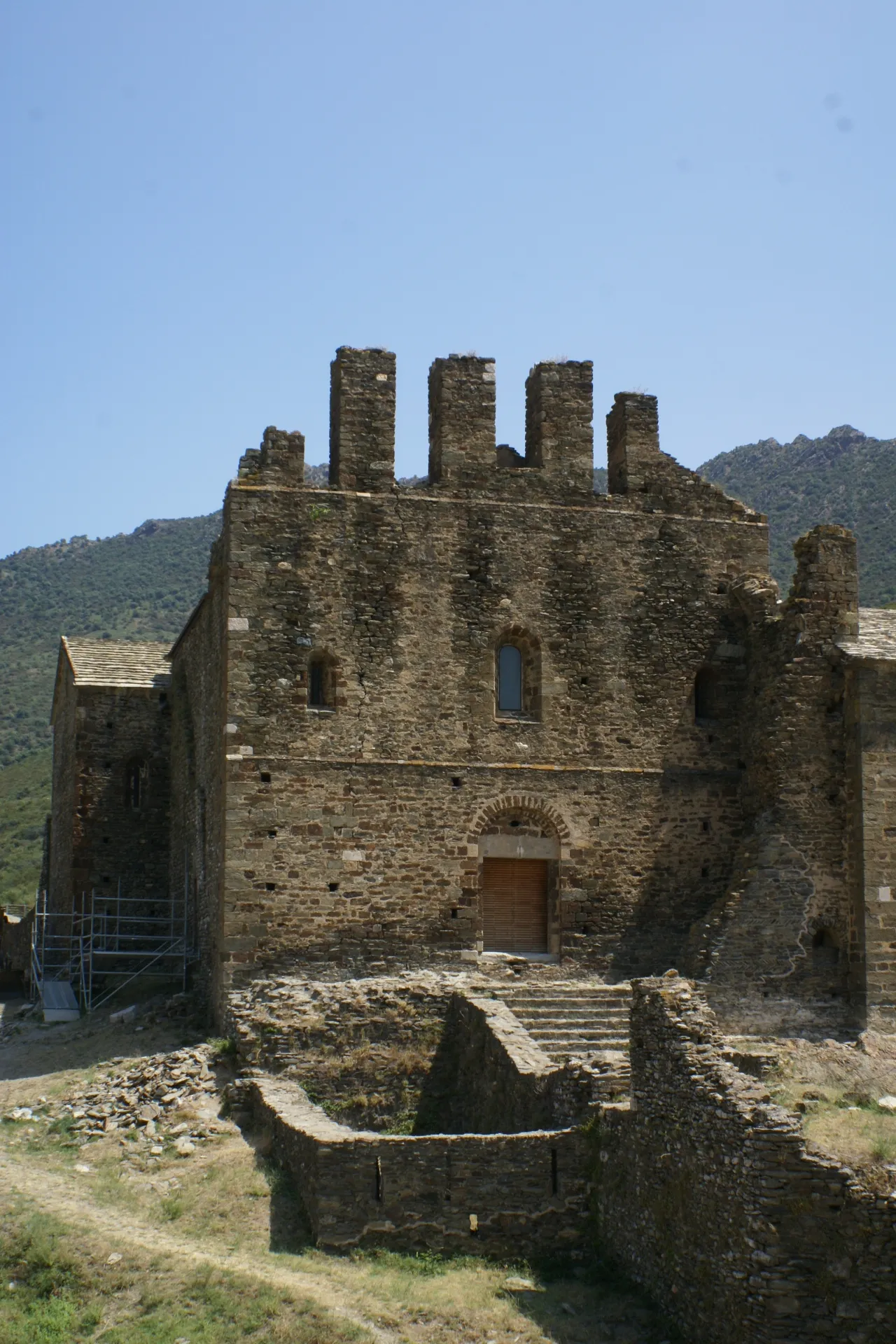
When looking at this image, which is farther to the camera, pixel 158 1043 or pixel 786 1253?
pixel 158 1043

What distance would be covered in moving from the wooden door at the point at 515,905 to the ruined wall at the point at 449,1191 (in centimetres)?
555

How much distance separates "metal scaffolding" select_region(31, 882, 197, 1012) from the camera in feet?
80.0

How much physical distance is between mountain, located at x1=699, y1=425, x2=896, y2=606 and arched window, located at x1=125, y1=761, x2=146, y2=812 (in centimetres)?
2427

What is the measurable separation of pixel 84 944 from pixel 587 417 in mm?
12459

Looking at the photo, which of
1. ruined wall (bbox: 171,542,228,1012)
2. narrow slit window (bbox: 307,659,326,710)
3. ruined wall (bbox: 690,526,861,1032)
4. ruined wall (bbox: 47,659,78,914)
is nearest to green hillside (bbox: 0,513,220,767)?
ruined wall (bbox: 47,659,78,914)

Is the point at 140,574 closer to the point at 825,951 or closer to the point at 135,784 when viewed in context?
→ the point at 135,784

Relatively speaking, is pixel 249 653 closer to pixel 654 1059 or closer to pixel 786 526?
pixel 654 1059

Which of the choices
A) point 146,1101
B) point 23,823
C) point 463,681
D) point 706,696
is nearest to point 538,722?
point 463,681

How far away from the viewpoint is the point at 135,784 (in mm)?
28750

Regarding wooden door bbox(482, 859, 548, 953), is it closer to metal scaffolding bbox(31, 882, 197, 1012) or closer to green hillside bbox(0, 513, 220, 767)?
metal scaffolding bbox(31, 882, 197, 1012)

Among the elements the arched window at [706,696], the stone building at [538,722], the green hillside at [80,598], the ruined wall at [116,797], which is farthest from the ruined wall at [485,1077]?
the green hillside at [80,598]

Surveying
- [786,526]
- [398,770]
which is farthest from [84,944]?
[786,526]

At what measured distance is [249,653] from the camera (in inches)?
853

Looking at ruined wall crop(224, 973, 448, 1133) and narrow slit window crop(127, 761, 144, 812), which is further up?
narrow slit window crop(127, 761, 144, 812)
